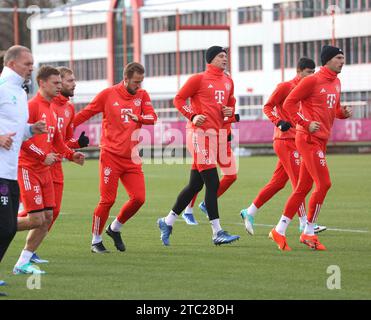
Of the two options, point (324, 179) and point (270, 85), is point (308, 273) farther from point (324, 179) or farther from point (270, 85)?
point (270, 85)

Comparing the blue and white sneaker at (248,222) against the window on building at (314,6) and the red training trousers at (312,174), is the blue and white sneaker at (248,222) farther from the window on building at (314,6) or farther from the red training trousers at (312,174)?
the window on building at (314,6)

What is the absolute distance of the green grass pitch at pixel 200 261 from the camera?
10.2 meters

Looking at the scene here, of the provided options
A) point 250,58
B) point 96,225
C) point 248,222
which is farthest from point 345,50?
point 96,225

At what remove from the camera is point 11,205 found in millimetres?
9992

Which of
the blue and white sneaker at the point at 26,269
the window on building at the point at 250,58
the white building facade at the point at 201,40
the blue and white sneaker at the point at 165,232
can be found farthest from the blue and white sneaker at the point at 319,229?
the window on building at the point at 250,58

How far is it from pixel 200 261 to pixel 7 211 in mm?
3201

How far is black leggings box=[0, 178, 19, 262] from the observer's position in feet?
32.4

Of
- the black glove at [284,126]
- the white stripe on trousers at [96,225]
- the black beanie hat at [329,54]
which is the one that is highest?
the black beanie hat at [329,54]

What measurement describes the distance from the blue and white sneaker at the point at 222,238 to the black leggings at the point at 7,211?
14.4 feet

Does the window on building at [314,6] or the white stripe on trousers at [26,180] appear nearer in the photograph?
the white stripe on trousers at [26,180]

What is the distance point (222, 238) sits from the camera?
13961mm

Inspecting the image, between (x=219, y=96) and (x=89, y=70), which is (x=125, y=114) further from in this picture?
(x=89, y=70)

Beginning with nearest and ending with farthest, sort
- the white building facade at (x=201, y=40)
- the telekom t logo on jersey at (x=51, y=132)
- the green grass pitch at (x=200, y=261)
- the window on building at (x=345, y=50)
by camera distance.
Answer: the green grass pitch at (x=200, y=261) < the telekom t logo on jersey at (x=51, y=132) < the white building facade at (x=201, y=40) < the window on building at (x=345, y=50)
